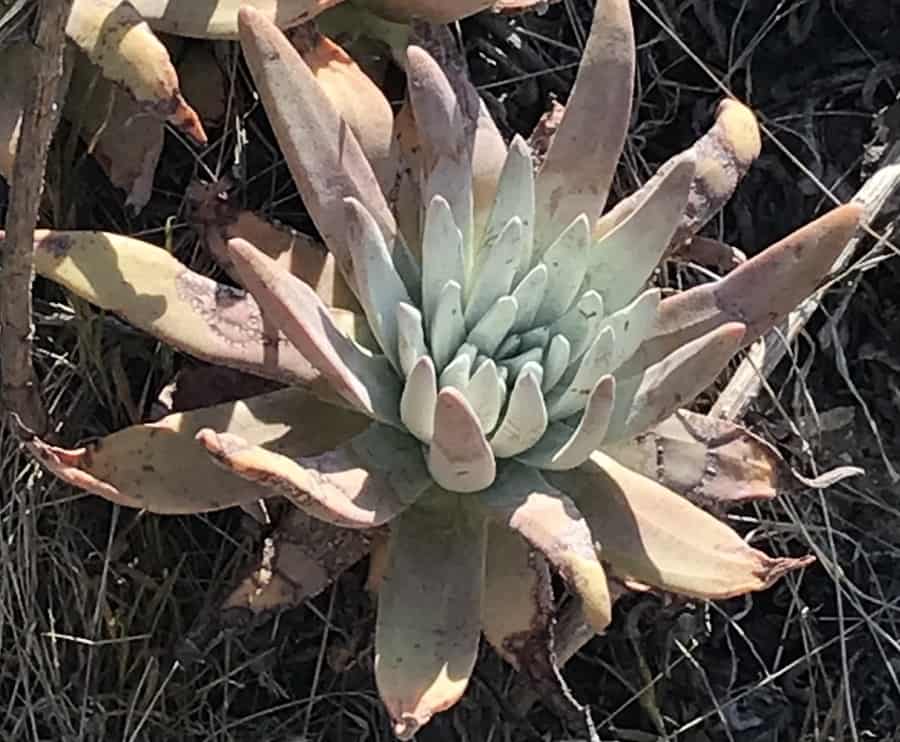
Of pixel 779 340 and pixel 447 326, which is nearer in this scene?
pixel 447 326

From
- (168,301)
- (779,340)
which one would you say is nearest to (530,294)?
(168,301)

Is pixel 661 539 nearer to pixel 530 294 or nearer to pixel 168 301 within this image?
pixel 530 294

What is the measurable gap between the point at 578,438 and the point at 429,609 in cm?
16

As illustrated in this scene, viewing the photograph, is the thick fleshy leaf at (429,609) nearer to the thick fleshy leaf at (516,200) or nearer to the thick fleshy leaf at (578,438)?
the thick fleshy leaf at (578,438)

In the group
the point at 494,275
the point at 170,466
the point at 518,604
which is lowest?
the point at 518,604

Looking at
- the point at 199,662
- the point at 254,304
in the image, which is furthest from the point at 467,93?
the point at 199,662

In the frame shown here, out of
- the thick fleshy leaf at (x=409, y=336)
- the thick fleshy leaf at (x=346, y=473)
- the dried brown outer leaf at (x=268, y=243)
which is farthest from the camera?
the dried brown outer leaf at (x=268, y=243)

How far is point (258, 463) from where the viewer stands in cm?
93

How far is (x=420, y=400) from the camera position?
1.01 metres

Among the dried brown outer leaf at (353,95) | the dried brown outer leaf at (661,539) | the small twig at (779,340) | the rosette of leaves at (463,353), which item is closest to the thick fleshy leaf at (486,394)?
the rosette of leaves at (463,353)

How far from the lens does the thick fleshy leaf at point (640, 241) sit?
1.09 meters

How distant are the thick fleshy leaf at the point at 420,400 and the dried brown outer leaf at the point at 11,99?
340mm

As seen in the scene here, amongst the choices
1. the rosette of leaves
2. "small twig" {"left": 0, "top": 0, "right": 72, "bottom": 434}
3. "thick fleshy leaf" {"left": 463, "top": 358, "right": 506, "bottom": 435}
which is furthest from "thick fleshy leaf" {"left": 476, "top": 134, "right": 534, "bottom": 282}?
"small twig" {"left": 0, "top": 0, "right": 72, "bottom": 434}

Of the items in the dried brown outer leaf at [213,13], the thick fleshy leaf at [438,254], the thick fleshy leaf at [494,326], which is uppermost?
the dried brown outer leaf at [213,13]
